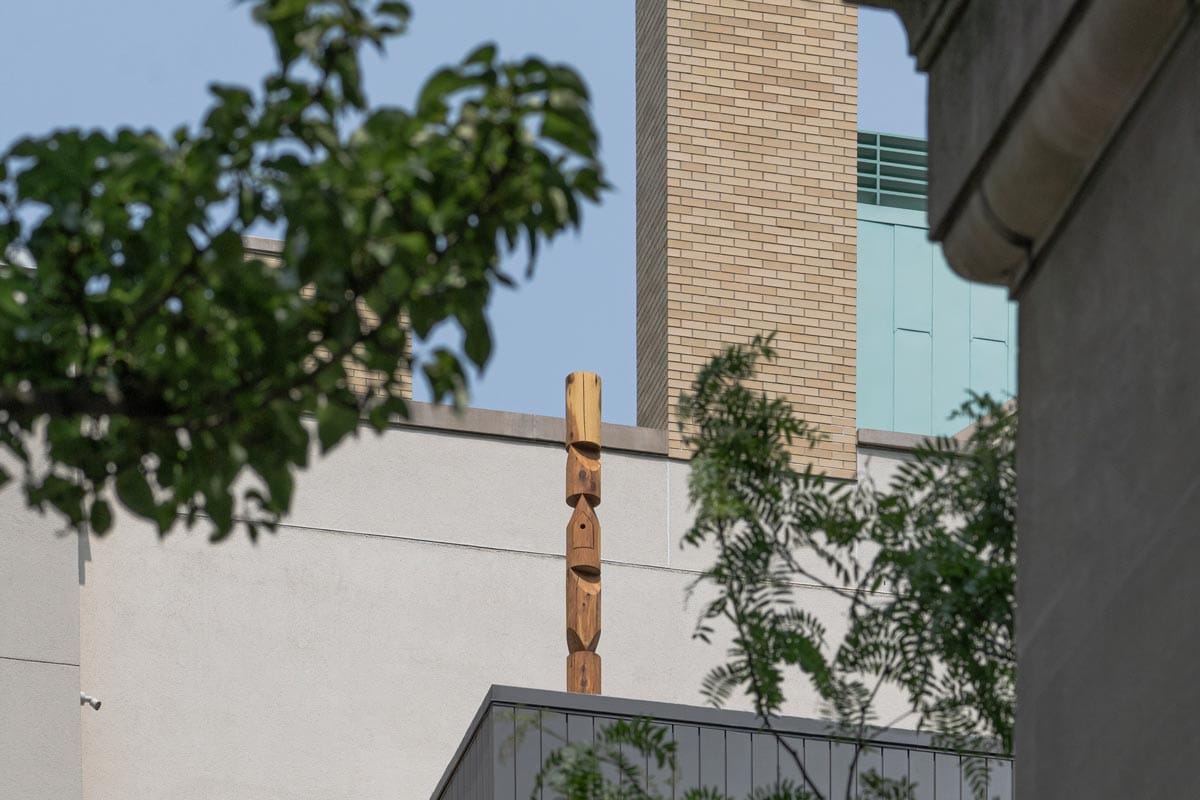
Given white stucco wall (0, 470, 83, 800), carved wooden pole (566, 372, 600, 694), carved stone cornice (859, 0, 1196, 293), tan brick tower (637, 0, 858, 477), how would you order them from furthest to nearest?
tan brick tower (637, 0, 858, 477) < carved wooden pole (566, 372, 600, 694) < white stucco wall (0, 470, 83, 800) < carved stone cornice (859, 0, 1196, 293)

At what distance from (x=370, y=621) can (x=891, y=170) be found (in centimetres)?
1308

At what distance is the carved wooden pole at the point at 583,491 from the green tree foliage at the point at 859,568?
12124 mm

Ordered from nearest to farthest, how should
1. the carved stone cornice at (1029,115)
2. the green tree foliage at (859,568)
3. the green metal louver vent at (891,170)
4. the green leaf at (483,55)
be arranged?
the green leaf at (483,55)
the carved stone cornice at (1029,115)
the green tree foliage at (859,568)
the green metal louver vent at (891,170)

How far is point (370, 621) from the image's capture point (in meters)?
22.9

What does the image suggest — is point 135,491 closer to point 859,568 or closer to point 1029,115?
point 1029,115

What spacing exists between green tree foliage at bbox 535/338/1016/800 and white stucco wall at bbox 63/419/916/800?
14.0 metres

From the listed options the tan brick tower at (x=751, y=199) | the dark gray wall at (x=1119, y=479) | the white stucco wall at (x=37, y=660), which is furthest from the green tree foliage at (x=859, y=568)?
the tan brick tower at (x=751, y=199)

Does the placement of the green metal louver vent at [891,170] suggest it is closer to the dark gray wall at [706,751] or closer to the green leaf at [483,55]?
the dark gray wall at [706,751]

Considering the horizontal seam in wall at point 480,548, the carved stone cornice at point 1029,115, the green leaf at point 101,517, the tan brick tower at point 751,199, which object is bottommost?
the green leaf at point 101,517

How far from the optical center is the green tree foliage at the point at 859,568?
8125 mm

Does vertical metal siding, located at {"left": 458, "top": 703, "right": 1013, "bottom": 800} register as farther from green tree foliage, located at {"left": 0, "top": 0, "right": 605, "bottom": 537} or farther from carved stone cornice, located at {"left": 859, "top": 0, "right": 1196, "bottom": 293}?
green tree foliage, located at {"left": 0, "top": 0, "right": 605, "bottom": 537}

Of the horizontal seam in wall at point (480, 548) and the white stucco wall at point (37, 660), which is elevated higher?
the horizontal seam in wall at point (480, 548)

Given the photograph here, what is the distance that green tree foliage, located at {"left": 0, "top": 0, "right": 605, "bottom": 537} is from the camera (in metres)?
3.97

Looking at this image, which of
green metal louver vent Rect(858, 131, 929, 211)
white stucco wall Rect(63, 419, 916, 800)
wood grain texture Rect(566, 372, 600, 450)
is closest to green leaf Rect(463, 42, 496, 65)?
wood grain texture Rect(566, 372, 600, 450)
